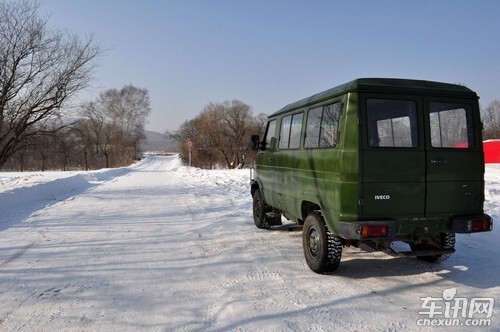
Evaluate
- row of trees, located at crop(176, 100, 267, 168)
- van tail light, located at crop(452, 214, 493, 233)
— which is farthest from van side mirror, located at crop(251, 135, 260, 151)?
row of trees, located at crop(176, 100, 267, 168)

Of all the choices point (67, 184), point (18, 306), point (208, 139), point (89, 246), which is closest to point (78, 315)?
point (18, 306)

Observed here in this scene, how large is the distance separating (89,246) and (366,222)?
4.86m

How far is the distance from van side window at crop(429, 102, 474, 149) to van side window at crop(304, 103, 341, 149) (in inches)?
47.6

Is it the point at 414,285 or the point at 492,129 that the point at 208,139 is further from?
the point at 492,129

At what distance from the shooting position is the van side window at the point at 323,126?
5074 millimetres

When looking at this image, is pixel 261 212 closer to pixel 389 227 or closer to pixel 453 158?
pixel 389 227

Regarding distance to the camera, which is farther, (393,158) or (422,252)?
(422,252)

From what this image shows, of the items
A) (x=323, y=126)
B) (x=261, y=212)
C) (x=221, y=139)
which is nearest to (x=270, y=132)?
(x=261, y=212)

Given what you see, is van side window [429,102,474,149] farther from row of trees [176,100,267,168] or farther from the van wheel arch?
row of trees [176,100,267,168]

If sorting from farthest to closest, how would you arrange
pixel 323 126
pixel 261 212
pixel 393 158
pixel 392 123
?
pixel 261 212
pixel 323 126
pixel 392 123
pixel 393 158

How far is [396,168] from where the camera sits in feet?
15.5

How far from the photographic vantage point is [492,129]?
80875 millimetres

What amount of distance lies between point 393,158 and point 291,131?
2343mm

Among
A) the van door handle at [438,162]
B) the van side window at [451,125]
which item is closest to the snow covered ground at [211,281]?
the van door handle at [438,162]
